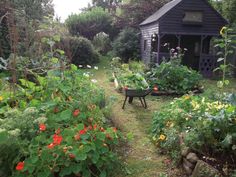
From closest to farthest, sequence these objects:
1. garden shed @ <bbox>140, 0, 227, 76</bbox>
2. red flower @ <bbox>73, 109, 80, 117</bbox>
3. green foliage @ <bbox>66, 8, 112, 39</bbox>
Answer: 1. red flower @ <bbox>73, 109, 80, 117</bbox>
2. garden shed @ <bbox>140, 0, 227, 76</bbox>
3. green foliage @ <bbox>66, 8, 112, 39</bbox>

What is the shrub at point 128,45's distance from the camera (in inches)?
679

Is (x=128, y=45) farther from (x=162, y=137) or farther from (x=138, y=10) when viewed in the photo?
(x=162, y=137)

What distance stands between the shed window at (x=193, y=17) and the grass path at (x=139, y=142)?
660 centimetres

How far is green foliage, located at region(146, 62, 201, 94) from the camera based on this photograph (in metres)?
9.01

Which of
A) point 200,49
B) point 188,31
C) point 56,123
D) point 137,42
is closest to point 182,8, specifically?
point 188,31

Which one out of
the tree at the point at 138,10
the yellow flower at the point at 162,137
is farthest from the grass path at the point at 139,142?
the tree at the point at 138,10

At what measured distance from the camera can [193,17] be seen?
13.2 metres

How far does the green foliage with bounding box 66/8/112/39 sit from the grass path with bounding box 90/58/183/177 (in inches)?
639

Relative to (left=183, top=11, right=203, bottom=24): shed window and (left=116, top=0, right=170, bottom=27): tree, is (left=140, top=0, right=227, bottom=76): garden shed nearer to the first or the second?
(left=183, top=11, right=203, bottom=24): shed window

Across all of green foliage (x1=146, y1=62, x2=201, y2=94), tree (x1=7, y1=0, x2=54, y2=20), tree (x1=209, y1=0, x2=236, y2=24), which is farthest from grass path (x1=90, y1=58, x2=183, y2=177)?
tree (x1=209, y1=0, x2=236, y2=24)

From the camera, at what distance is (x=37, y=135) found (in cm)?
337

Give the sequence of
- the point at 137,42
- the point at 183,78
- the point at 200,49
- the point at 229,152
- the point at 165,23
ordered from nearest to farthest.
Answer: the point at 229,152
the point at 183,78
the point at 165,23
the point at 200,49
the point at 137,42

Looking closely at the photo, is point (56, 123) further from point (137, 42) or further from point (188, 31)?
point (137, 42)

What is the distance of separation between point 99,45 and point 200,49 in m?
9.65
